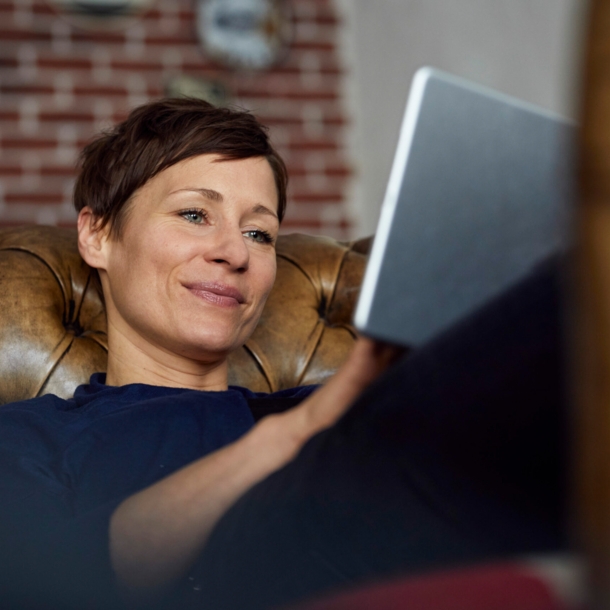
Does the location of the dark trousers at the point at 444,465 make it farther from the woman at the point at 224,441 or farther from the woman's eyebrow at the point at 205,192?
the woman's eyebrow at the point at 205,192

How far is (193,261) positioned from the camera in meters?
1.27

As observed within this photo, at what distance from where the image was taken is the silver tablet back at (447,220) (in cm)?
63

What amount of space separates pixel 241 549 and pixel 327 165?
9.52 ft

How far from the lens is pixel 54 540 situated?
819mm

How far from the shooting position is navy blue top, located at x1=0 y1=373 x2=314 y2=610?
2.58 ft

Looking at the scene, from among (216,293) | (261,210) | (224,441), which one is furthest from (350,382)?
(261,210)

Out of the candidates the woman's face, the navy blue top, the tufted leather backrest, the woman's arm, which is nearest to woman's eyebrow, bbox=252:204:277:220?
the woman's face

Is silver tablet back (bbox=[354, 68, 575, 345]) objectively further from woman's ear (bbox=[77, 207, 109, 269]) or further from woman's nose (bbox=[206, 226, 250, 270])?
woman's ear (bbox=[77, 207, 109, 269])

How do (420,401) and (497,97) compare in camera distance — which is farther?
(497,97)

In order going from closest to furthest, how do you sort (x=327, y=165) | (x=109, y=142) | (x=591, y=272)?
(x=591, y=272)
(x=109, y=142)
(x=327, y=165)

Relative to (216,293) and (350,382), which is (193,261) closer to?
(216,293)

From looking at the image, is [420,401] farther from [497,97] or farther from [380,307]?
[497,97]

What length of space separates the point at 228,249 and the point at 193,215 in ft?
0.31

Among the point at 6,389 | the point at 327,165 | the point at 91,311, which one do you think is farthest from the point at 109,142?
the point at 327,165
